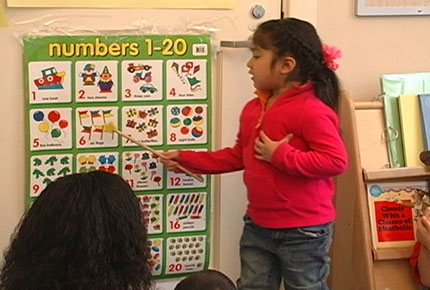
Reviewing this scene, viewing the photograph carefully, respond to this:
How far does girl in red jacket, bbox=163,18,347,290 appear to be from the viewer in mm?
1809

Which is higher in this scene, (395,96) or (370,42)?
(370,42)

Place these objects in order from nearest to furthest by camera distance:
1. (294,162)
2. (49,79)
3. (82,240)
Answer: (82,240)
(294,162)
(49,79)

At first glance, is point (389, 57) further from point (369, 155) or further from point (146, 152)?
point (146, 152)

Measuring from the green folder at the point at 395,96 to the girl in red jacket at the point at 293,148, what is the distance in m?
0.33

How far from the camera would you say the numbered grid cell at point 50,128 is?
194cm

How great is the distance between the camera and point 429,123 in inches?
85.6

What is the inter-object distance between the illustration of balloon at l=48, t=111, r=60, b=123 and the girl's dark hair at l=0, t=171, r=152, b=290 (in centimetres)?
77

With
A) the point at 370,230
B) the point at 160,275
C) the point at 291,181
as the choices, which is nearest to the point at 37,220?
the point at 291,181

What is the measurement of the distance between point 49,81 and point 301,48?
0.60 m

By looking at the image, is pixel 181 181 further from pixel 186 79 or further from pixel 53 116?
pixel 53 116

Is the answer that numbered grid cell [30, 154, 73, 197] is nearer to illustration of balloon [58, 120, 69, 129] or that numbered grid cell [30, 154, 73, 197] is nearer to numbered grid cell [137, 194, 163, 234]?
illustration of balloon [58, 120, 69, 129]

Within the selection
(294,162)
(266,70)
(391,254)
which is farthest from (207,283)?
(391,254)

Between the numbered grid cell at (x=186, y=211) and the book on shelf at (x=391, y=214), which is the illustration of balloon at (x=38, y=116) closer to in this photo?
the numbered grid cell at (x=186, y=211)

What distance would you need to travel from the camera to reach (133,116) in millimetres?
2010
